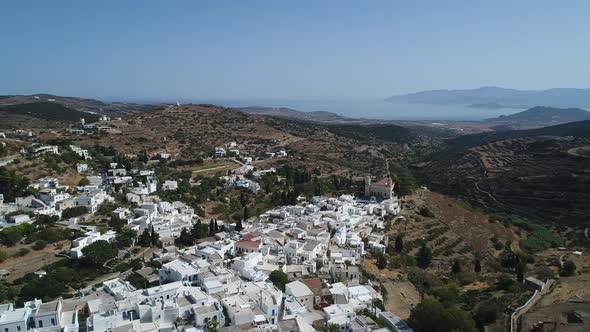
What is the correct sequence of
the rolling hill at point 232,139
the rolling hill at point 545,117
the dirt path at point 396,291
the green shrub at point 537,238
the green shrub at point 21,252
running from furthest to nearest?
the rolling hill at point 545,117
the rolling hill at point 232,139
the green shrub at point 537,238
the green shrub at point 21,252
the dirt path at point 396,291

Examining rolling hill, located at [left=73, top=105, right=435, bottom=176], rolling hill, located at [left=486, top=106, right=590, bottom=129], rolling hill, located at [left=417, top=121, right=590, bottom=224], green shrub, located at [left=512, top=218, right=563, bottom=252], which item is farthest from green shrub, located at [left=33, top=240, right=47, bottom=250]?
rolling hill, located at [left=486, top=106, right=590, bottom=129]

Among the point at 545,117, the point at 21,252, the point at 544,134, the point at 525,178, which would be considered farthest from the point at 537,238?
the point at 545,117

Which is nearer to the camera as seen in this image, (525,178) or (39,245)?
(39,245)

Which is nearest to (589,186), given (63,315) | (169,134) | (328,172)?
(328,172)

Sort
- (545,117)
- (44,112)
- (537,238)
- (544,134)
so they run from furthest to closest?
(545,117) < (544,134) < (44,112) < (537,238)

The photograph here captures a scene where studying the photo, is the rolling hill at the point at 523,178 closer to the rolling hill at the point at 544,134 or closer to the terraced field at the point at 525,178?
the terraced field at the point at 525,178

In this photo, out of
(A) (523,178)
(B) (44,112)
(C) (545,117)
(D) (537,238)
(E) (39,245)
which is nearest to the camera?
(E) (39,245)

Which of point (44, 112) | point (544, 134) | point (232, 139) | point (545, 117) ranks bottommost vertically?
point (544, 134)

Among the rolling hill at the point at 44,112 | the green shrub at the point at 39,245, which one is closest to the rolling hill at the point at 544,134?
the green shrub at the point at 39,245

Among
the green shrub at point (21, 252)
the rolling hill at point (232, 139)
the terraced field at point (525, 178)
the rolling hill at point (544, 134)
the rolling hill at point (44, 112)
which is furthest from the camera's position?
the rolling hill at point (544, 134)

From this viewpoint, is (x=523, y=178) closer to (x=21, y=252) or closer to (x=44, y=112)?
(x=21, y=252)

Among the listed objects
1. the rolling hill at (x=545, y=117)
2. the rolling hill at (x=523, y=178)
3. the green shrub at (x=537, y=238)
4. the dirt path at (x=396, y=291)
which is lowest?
the green shrub at (x=537, y=238)

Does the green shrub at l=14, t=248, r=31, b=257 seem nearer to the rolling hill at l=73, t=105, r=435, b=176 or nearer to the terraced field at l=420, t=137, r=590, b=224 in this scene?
the rolling hill at l=73, t=105, r=435, b=176

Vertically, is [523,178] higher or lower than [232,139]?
lower
